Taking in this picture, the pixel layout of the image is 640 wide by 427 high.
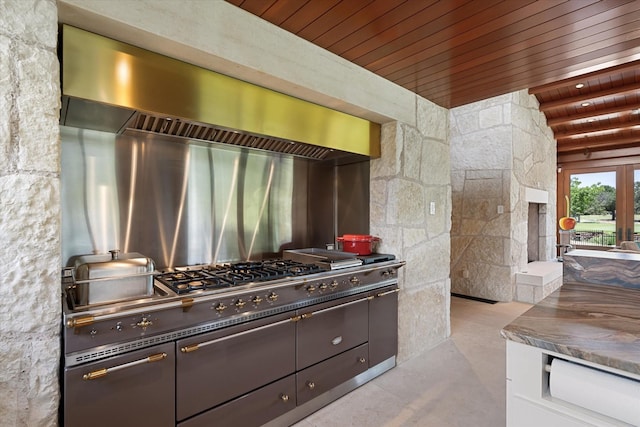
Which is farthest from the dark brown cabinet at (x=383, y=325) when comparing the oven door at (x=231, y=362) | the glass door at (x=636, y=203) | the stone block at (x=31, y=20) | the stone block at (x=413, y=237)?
the glass door at (x=636, y=203)

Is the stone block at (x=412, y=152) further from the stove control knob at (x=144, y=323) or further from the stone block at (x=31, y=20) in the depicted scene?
the stone block at (x=31, y=20)

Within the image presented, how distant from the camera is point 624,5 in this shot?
169 centimetres

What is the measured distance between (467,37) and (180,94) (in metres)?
1.74

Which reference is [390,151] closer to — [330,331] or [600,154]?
[330,331]

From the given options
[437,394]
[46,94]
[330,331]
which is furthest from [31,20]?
[437,394]

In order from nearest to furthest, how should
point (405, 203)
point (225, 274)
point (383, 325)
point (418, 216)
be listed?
point (225, 274) < point (383, 325) < point (405, 203) < point (418, 216)

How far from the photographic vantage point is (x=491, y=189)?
4.95 meters

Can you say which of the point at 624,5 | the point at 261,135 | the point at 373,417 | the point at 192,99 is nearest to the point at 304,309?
the point at 373,417

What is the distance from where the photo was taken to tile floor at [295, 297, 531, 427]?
2029 millimetres

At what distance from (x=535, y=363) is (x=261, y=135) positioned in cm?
180

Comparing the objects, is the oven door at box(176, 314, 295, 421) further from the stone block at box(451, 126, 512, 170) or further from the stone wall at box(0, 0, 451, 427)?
the stone block at box(451, 126, 512, 170)

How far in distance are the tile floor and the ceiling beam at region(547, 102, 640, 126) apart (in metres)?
4.56

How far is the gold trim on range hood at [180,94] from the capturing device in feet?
4.66

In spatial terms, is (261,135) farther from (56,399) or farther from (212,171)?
(56,399)
